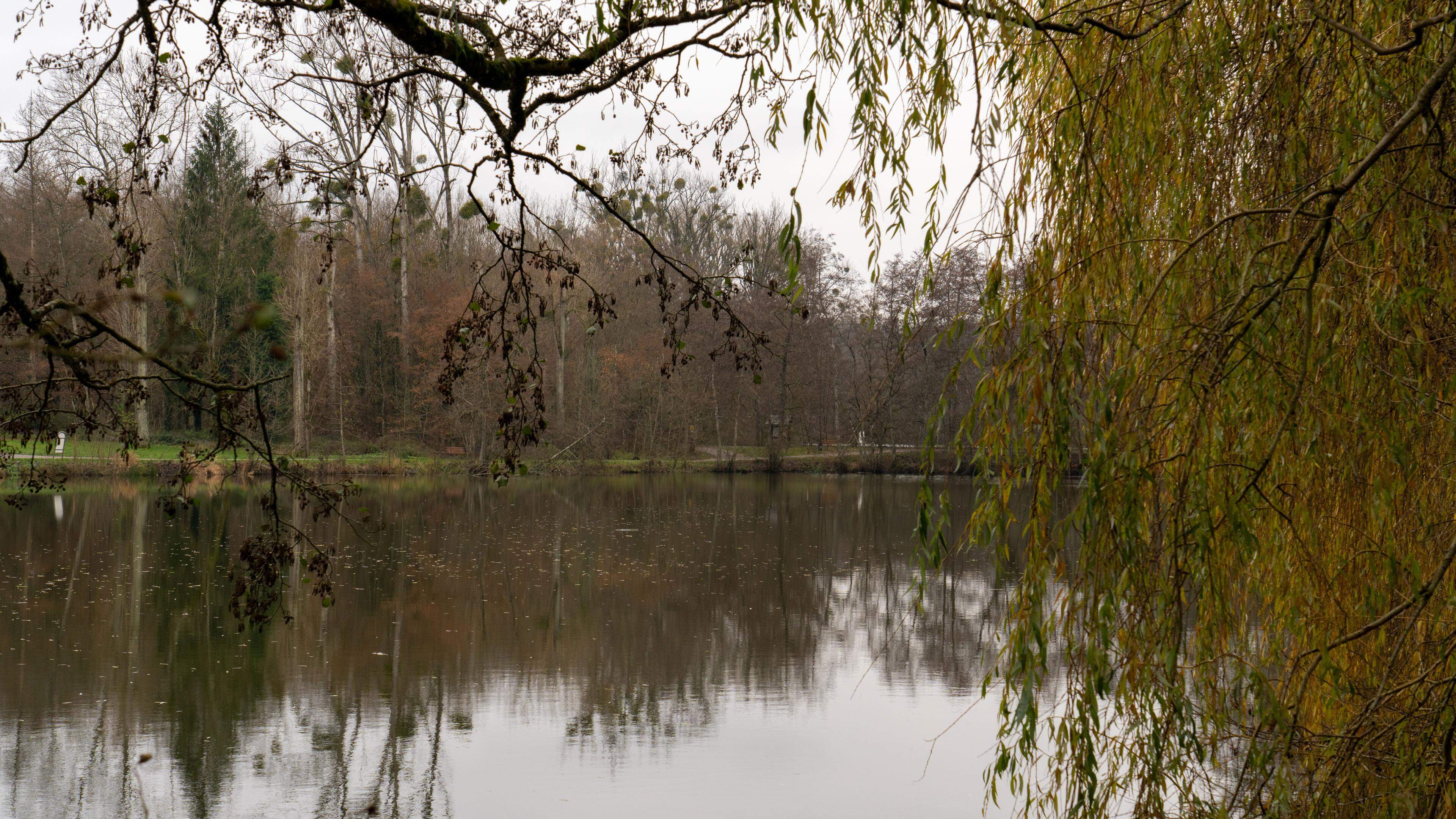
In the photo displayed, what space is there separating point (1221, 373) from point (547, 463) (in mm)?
30187

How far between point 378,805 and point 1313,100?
5987 mm

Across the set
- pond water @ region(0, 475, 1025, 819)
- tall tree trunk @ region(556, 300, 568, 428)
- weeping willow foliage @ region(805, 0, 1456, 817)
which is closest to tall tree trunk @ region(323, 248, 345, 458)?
tall tree trunk @ region(556, 300, 568, 428)

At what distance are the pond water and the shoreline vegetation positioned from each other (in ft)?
18.7

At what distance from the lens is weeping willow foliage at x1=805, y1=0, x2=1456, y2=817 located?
255 cm

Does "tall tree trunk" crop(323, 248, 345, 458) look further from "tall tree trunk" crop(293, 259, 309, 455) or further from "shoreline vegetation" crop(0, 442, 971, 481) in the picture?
"shoreline vegetation" crop(0, 442, 971, 481)

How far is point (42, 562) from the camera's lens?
1470cm

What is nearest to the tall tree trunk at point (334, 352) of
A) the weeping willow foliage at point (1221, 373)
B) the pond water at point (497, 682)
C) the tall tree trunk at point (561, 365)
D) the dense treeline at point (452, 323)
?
the dense treeline at point (452, 323)

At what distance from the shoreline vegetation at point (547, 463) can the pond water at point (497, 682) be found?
224 inches

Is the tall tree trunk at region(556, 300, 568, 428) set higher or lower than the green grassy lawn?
higher

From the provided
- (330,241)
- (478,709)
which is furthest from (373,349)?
(330,241)

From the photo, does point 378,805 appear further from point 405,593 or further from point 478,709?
point 405,593

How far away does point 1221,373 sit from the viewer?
244 centimetres

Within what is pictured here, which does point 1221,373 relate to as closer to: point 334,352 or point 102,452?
point 102,452

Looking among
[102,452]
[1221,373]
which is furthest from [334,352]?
[1221,373]
